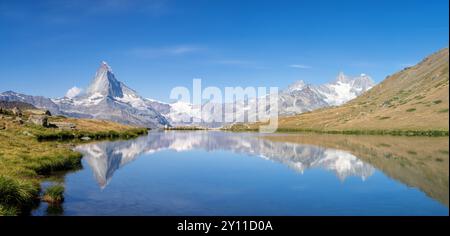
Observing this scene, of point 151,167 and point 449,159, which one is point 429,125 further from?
point 151,167

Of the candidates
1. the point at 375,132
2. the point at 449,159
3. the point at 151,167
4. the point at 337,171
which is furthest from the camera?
the point at 375,132

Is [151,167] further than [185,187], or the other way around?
[151,167]

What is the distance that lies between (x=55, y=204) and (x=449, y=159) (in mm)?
46162

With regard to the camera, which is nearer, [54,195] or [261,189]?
[54,195]

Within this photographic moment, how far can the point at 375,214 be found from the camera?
2636 cm

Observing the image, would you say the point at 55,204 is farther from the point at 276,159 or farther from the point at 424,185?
the point at 276,159

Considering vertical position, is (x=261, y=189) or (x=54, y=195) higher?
(x=54, y=195)

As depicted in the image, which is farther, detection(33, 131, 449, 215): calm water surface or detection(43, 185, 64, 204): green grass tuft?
detection(43, 185, 64, 204): green grass tuft

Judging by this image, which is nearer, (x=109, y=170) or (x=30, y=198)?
(x=30, y=198)

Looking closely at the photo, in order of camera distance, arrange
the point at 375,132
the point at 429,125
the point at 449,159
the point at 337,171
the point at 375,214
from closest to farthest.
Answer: the point at 375,214, the point at 337,171, the point at 449,159, the point at 429,125, the point at 375,132

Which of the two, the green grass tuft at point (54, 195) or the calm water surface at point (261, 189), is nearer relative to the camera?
the calm water surface at point (261, 189)
